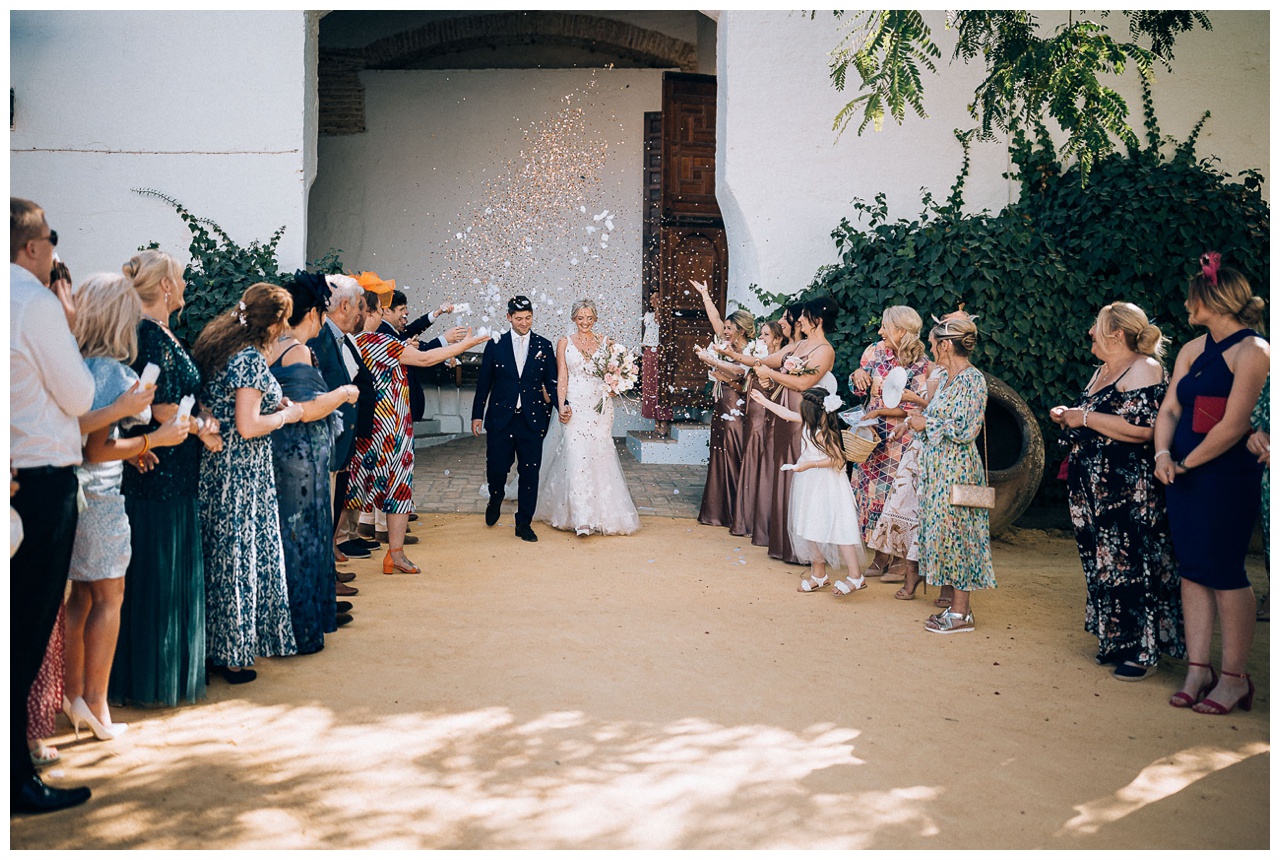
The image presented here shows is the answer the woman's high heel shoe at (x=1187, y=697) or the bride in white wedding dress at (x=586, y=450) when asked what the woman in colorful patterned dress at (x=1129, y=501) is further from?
the bride in white wedding dress at (x=586, y=450)

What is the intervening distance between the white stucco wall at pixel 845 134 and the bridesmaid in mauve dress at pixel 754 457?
2055mm

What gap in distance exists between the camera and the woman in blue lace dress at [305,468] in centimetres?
460

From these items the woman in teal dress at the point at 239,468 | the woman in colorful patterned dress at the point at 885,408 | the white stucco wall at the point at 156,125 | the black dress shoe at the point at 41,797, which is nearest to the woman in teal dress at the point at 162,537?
the woman in teal dress at the point at 239,468

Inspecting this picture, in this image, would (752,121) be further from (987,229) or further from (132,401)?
(132,401)

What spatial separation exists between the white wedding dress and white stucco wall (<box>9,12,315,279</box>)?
10.3 feet

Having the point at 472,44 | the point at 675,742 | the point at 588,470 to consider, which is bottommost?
the point at 675,742

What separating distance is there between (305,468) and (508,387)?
3.14 meters

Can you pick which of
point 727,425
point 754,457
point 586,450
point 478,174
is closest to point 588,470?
point 586,450

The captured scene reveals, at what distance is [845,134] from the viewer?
9555 millimetres

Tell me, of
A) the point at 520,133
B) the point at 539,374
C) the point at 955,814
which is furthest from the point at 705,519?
the point at 520,133

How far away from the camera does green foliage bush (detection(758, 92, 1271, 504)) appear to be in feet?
26.9

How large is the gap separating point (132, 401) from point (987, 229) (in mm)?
7095

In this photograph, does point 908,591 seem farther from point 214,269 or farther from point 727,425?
point 214,269

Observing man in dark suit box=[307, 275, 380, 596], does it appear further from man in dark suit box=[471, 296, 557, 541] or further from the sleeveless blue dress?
the sleeveless blue dress
